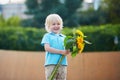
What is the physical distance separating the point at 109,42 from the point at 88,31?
0.92 meters

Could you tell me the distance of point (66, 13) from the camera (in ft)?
65.3

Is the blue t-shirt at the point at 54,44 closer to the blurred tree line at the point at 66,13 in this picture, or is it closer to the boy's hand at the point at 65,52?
the boy's hand at the point at 65,52

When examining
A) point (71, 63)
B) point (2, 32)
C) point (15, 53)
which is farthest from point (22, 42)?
point (71, 63)

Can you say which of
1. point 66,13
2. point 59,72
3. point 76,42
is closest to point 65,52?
point 76,42

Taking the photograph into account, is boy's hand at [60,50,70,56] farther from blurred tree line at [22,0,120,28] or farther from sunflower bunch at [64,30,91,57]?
blurred tree line at [22,0,120,28]

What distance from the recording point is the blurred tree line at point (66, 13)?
64.1 feet

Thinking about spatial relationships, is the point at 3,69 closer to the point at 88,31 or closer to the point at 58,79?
the point at 88,31

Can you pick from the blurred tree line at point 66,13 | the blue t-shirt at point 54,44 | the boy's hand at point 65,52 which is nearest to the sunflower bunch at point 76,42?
the boy's hand at point 65,52

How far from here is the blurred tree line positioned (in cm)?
1953

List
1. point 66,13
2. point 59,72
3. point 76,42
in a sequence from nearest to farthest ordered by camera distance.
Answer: point 76,42
point 59,72
point 66,13

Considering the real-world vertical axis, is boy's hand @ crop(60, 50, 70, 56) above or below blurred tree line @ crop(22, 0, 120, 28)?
below

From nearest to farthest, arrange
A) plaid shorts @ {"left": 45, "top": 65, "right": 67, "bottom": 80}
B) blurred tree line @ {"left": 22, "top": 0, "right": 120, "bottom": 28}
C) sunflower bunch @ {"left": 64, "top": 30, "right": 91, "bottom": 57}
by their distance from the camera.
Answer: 1. sunflower bunch @ {"left": 64, "top": 30, "right": 91, "bottom": 57}
2. plaid shorts @ {"left": 45, "top": 65, "right": 67, "bottom": 80}
3. blurred tree line @ {"left": 22, "top": 0, "right": 120, "bottom": 28}

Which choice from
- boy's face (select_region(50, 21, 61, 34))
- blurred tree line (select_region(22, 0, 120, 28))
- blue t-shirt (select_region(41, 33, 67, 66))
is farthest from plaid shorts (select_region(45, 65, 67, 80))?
blurred tree line (select_region(22, 0, 120, 28))

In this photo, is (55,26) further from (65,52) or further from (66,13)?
(66,13)
